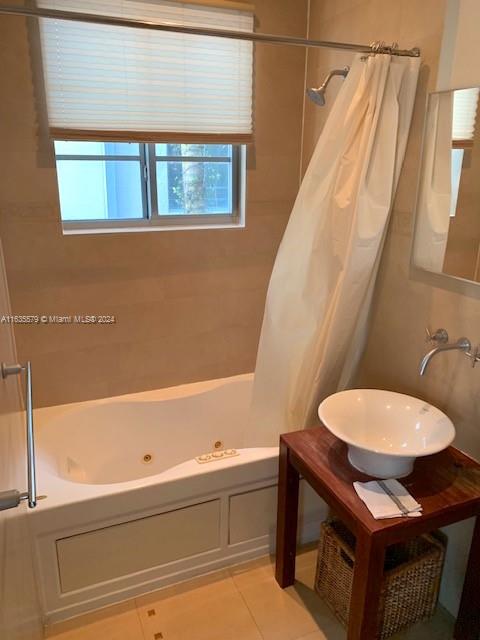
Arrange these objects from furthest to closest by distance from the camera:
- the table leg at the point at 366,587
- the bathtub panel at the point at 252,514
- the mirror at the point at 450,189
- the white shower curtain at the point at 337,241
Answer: the bathtub panel at the point at 252,514 → the white shower curtain at the point at 337,241 → the mirror at the point at 450,189 → the table leg at the point at 366,587

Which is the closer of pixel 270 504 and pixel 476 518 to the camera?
pixel 476 518

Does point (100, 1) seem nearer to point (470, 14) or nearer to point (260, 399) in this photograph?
point (470, 14)

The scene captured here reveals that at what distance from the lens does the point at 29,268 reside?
2.16 meters

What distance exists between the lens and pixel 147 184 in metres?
2.40

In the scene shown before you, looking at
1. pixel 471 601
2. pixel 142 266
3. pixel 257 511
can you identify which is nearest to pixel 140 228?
pixel 142 266

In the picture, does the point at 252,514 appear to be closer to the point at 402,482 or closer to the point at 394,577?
the point at 394,577

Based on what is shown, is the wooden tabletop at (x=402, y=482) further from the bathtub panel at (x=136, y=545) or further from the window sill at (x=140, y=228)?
the window sill at (x=140, y=228)

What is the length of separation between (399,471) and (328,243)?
2.90 ft

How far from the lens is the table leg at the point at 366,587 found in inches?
51.3

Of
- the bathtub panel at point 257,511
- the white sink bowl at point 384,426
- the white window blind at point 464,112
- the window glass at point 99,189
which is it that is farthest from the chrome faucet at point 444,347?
the window glass at point 99,189

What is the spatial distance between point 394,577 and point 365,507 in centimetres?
40

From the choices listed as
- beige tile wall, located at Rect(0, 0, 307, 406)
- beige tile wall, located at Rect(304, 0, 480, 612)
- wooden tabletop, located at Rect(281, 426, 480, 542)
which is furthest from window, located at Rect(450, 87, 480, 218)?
beige tile wall, located at Rect(0, 0, 307, 406)

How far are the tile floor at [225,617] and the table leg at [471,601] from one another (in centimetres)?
11

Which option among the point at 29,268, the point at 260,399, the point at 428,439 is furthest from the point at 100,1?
the point at 428,439
